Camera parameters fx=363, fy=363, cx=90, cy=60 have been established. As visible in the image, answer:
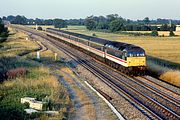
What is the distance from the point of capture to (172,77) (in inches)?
1185

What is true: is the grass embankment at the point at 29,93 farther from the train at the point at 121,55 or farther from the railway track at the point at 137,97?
the train at the point at 121,55

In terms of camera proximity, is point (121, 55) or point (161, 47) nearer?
point (121, 55)

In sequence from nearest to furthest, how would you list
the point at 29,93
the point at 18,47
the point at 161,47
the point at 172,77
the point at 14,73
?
the point at 29,93
the point at 14,73
the point at 172,77
the point at 18,47
the point at 161,47

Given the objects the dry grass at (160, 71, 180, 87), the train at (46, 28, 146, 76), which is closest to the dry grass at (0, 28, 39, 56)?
the train at (46, 28, 146, 76)

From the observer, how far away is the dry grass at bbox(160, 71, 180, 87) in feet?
95.5

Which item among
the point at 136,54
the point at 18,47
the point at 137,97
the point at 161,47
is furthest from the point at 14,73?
the point at 161,47

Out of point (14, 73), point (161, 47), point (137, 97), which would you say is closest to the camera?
point (137, 97)

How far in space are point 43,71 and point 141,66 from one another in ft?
27.6

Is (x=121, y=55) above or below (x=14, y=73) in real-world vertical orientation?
above

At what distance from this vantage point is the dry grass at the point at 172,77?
95.5ft

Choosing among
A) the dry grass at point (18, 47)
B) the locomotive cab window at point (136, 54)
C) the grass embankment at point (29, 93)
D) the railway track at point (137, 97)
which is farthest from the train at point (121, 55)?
the dry grass at point (18, 47)

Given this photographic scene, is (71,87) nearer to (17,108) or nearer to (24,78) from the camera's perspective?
(24,78)

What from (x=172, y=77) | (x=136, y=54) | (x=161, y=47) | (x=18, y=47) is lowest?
(x=161, y=47)

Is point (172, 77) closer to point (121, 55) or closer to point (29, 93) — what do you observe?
point (121, 55)
